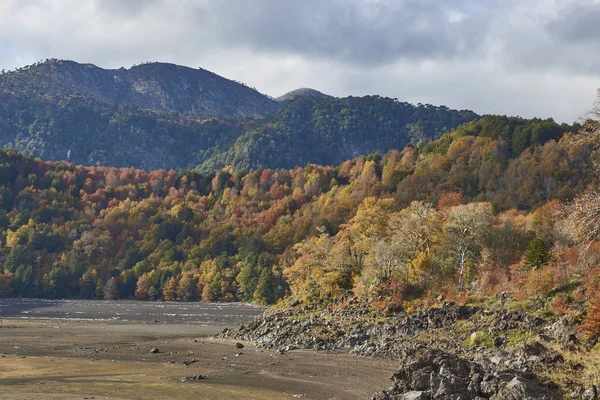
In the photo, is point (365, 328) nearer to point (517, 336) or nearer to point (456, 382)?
point (517, 336)

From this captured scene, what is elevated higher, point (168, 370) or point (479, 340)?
point (479, 340)

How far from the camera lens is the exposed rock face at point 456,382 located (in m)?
27.3

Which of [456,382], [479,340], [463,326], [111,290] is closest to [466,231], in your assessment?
[463,326]

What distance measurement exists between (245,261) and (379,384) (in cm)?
14689

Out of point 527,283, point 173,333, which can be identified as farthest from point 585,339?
point 173,333

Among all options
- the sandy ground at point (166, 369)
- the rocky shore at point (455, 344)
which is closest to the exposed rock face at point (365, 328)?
the rocky shore at point (455, 344)

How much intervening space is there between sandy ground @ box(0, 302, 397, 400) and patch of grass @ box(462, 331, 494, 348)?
6.01 meters

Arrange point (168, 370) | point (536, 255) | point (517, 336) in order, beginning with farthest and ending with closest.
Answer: point (536, 255) < point (168, 370) < point (517, 336)

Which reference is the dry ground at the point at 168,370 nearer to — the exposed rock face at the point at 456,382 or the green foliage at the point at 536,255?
the exposed rock face at the point at 456,382

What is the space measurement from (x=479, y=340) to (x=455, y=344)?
217 centimetres

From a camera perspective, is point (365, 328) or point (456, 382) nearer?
point (456, 382)

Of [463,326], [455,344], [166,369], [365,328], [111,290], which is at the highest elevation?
[463,326]

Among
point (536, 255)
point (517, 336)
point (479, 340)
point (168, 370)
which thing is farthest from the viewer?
point (536, 255)

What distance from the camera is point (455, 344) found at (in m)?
50.2
